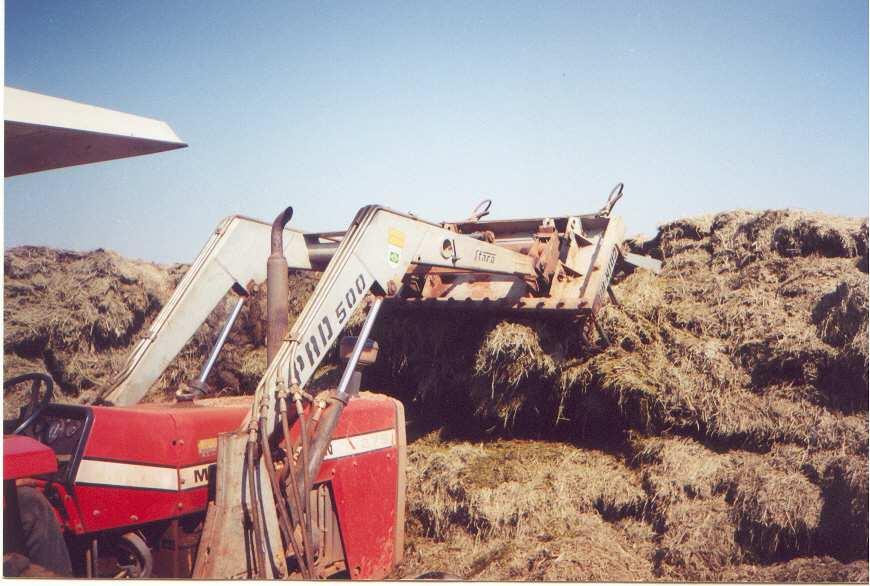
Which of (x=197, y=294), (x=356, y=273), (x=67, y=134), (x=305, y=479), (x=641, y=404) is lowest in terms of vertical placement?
(x=305, y=479)

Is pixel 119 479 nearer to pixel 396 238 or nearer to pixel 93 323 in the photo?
pixel 396 238

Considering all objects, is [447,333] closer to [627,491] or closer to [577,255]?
[577,255]

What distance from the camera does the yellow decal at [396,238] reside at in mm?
3575

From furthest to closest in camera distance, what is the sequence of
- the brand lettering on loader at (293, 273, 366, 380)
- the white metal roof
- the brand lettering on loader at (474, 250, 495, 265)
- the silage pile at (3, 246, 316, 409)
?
the silage pile at (3, 246, 316, 409)
the brand lettering on loader at (474, 250, 495, 265)
the brand lettering on loader at (293, 273, 366, 380)
the white metal roof

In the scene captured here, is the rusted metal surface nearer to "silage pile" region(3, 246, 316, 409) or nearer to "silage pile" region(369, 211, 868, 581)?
"silage pile" region(369, 211, 868, 581)

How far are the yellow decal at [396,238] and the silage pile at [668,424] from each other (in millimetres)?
1489

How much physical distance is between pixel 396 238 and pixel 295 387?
1051 millimetres

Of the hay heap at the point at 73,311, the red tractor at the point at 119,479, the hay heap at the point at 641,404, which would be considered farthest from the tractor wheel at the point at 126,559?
the hay heap at the point at 73,311

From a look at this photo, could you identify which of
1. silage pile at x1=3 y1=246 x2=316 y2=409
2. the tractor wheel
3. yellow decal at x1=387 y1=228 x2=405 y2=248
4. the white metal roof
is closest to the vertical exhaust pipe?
yellow decal at x1=387 y1=228 x2=405 y2=248

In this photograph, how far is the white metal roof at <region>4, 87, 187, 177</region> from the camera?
9.70 ft

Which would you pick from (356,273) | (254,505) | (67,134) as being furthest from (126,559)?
(67,134)

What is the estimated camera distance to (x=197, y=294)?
3.69m

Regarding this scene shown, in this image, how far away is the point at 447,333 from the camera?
5379mm

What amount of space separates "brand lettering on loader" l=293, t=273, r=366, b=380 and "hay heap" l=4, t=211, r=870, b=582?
1.59 m
